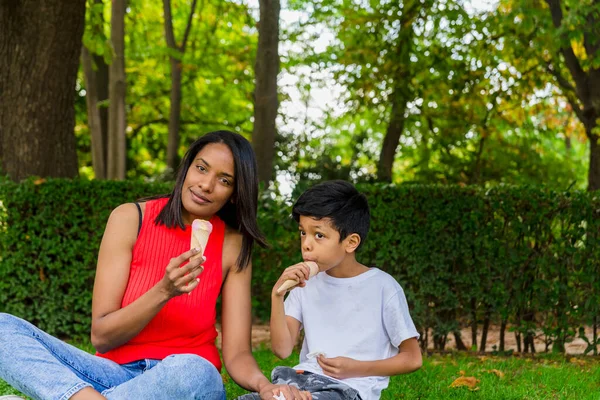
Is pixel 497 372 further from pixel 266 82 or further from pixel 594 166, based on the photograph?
pixel 594 166

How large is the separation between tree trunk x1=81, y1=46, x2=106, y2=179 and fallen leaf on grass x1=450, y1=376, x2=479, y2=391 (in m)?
8.18

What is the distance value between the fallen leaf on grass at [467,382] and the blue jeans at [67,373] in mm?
2293

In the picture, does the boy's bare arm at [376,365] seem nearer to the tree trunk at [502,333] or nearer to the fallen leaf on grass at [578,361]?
the fallen leaf on grass at [578,361]

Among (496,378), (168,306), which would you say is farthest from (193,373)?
(496,378)

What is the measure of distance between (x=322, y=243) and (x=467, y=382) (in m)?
2.18

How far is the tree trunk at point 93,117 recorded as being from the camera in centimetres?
1159

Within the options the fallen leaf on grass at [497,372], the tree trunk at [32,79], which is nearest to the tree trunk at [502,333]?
the fallen leaf on grass at [497,372]

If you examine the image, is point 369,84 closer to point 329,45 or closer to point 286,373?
point 329,45

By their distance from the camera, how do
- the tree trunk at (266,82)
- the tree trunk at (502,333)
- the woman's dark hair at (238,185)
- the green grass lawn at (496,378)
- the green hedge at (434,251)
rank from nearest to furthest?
the woman's dark hair at (238,185), the green grass lawn at (496,378), the green hedge at (434,251), the tree trunk at (502,333), the tree trunk at (266,82)

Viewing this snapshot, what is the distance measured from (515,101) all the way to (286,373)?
1134 cm

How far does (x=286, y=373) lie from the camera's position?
3.29m

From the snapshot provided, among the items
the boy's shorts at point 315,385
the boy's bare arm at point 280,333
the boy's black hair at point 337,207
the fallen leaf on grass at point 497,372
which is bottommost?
the fallen leaf on grass at point 497,372

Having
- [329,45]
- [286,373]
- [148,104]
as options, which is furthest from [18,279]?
[148,104]

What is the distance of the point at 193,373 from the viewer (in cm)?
295
